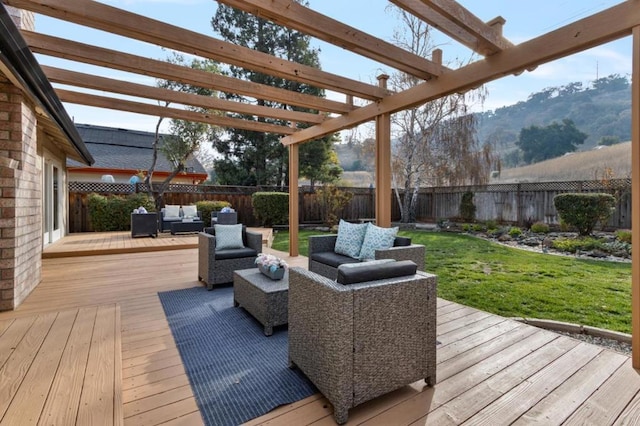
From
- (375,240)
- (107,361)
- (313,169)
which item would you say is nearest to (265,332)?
(107,361)

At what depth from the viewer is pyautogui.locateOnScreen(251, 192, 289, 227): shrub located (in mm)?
10914

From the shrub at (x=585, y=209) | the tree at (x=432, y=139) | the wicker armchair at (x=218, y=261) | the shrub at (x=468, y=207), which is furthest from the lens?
the tree at (x=432, y=139)

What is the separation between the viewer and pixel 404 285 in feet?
6.02

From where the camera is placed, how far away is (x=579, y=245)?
20.5 feet

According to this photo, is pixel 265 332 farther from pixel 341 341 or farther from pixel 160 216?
pixel 160 216

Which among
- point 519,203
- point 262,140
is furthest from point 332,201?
point 519,203

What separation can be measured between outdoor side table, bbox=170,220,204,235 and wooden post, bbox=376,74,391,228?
660 centimetres

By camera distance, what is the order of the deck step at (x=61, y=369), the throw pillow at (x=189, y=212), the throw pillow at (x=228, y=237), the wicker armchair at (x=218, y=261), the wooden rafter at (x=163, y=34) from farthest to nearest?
1. the throw pillow at (x=189, y=212)
2. the throw pillow at (x=228, y=237)
3. the wicker armchair at (x=218, y=261)
4. the wooden rafter at (x=163, y=34)
5. the deck step at (x=61, y=369)

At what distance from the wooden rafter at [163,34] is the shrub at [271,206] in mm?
7615

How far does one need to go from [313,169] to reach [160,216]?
22.7 feet

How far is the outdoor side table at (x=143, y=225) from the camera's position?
7.94m

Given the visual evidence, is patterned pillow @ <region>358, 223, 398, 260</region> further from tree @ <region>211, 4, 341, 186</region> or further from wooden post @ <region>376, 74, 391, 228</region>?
tree @ <region>211, 4, 341, 186</region>

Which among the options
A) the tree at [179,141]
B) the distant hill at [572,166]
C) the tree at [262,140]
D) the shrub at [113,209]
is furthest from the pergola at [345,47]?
the distant hill at [572,166]

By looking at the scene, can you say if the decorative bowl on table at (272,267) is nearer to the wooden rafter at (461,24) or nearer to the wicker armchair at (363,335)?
the wicker armchair at (363,335)
